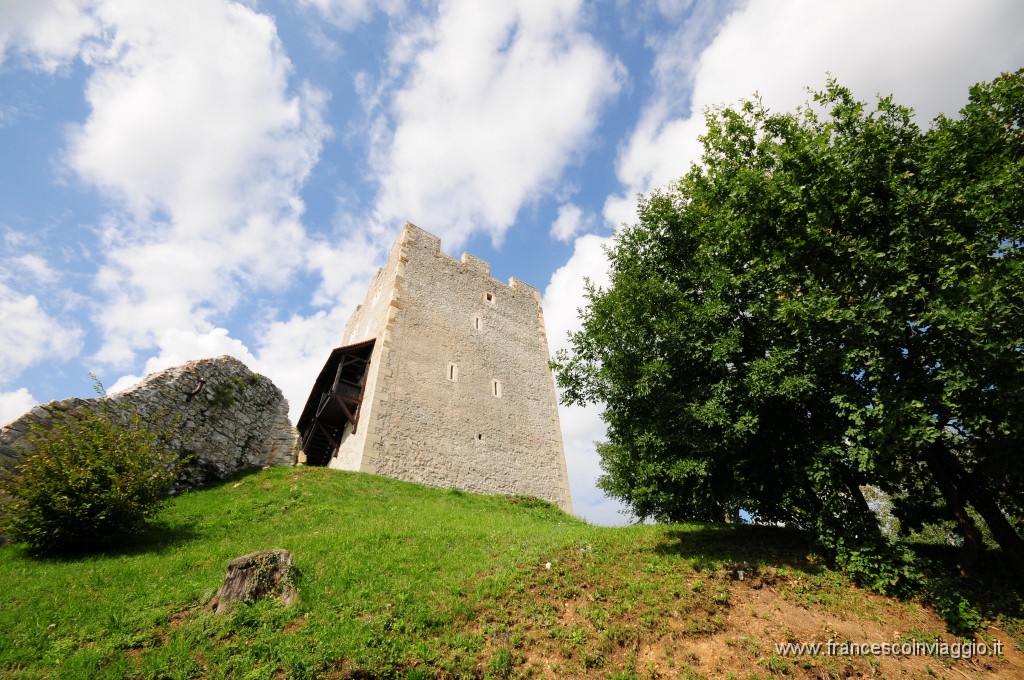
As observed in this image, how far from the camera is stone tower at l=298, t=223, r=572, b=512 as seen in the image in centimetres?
1714

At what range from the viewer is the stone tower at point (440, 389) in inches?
675

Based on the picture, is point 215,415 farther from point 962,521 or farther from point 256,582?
point 962,521

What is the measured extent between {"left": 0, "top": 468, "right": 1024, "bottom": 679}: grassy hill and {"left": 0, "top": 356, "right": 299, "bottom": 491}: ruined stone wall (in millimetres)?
4025

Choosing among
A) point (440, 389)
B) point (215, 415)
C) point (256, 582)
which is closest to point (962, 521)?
point (256, 582)

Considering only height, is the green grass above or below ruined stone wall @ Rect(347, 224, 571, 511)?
below

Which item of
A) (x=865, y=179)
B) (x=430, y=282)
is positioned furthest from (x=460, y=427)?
(x=865, y=179)

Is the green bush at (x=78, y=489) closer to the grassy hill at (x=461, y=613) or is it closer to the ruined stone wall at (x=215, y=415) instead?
the grassy hill at (x=461, y=613)

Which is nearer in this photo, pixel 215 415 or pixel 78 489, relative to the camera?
pixel 78 489

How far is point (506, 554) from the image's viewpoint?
345 inches

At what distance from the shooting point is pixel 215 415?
1437 centimetres

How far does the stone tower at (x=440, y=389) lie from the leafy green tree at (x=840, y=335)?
871cm

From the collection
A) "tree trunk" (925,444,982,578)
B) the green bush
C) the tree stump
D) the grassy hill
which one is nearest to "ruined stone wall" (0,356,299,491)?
the green bush

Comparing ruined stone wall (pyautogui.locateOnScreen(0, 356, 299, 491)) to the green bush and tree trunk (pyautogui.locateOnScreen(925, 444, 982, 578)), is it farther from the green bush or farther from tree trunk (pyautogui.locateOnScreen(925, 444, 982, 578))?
tree trunk (pyautogui.locateOnScreen(925, 444, 982, 578))

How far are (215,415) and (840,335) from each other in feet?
53.2
